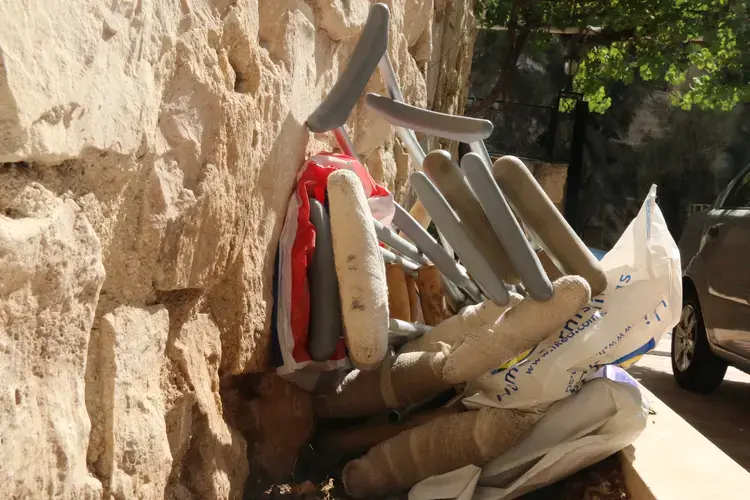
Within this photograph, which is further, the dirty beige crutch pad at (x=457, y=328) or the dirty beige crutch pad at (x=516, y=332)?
the dirty beige crutch pad at (x=457, y=328)

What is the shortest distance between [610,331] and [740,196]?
8.84 feet

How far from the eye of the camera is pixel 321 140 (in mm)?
2916

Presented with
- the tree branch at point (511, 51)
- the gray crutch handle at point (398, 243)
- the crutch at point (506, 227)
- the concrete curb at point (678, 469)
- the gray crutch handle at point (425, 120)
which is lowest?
the concrete curb at point (678, 469)

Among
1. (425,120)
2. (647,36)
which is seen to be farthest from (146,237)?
(647,36)

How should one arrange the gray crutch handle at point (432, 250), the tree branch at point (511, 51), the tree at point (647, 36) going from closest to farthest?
the gray crutch handle at point (432, 250)
the tree at point (647, 36)
the tree branch at point (511, 51)

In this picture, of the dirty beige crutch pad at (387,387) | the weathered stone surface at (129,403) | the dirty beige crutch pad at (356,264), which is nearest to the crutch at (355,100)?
the dirty beige crutch pad at (356,264)

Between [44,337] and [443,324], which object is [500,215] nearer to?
[443,324]

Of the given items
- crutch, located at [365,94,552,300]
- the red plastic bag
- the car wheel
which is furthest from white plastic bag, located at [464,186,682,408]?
the car wheel

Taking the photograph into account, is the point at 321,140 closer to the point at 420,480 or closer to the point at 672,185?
the point at 420,480

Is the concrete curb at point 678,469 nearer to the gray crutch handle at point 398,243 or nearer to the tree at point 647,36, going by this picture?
the gray crutch handle at point 398,243

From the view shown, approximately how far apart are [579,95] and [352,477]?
960cm

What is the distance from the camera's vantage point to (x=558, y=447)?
227cm

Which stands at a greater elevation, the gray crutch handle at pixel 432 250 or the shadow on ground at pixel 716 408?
the gray crutch handle at pixel 432 250

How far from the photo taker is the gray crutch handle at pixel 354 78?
2.63m
